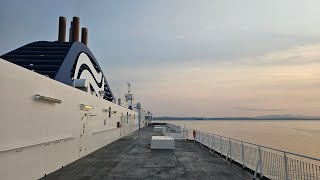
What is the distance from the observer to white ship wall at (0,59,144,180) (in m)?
6.91

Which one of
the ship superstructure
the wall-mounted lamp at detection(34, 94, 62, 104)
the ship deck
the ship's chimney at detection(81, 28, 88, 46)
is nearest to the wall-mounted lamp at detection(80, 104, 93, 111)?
the ship superstructure

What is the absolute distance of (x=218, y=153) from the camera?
49.8 ft

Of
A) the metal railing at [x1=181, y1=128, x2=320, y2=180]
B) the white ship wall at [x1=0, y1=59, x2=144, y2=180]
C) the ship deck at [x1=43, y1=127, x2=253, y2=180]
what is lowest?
the ship deck at [x1=43, y1=127, x2=253, y2=180]

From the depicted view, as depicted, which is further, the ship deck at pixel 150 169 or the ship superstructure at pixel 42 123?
the ship deck at pixel 150 169

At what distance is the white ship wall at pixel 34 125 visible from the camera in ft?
22.7

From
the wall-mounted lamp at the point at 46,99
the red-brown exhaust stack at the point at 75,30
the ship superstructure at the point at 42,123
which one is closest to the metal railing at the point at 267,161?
the ship superstructure at the point at 42,123

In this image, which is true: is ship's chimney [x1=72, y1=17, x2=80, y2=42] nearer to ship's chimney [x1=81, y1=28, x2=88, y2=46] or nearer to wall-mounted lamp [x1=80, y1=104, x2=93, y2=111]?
ship's chimney [x1=81, y1=28, x2=88, y2=46]

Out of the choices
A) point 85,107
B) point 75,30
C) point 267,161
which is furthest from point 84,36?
point 267,161

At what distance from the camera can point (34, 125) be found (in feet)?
27.4

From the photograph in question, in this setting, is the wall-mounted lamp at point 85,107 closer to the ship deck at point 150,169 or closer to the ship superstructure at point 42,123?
the ship superstructure at point 42,123

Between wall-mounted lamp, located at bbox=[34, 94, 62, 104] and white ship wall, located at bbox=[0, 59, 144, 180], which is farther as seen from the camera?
Answer: wall-mounted lamp, located at bbox=[34, 94, 62, 104]

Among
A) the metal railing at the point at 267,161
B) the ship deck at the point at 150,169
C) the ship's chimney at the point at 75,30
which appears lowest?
the ship deck at the point at 150,169

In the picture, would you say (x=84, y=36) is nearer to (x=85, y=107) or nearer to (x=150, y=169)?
(x=85, y=107)

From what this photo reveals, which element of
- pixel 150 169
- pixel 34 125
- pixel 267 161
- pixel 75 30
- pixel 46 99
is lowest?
pixel 150 169
